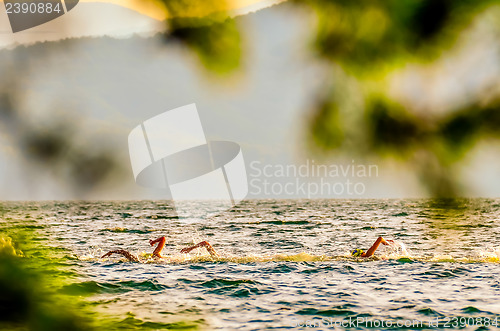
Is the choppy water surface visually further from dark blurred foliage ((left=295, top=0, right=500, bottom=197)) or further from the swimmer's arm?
dark blurred foliage ((left=295, top=0, right=500, bottom=197))

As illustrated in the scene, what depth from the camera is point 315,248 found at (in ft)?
82.3

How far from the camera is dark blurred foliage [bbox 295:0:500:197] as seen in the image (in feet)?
2.76

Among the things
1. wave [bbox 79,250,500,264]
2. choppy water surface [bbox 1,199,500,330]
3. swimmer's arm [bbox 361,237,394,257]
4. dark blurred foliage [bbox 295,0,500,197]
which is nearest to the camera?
dark blurred foliage [bbox 295,0,500,197]

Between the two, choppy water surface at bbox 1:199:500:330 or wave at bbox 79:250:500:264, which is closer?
choppy water surface at bbox 1:199:500:330

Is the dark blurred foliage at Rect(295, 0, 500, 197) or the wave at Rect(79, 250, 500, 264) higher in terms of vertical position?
the dark blurred foliage at Rect(295, 0, 500, 197)

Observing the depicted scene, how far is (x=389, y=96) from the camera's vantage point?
883 millimetres

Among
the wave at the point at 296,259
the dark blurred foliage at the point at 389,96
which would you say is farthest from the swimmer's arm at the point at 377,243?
the dark blurred foliage at the point at 389,96

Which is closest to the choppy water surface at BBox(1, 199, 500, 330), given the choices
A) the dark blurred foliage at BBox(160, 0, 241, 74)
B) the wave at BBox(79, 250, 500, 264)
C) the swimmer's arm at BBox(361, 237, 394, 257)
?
the wave at BBox(79, 250, 500, 264)

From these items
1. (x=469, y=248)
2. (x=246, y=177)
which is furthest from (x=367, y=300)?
(x=469, y=248)

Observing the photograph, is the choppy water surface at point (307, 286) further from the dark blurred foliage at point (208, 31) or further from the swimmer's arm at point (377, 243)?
the dark blurred foliage at point (208, 31)

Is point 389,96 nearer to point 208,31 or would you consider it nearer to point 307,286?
point 208,31

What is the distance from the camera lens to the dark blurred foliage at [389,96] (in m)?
0.84

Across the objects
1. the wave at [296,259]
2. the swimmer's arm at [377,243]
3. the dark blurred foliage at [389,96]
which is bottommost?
the wave at [296,259]

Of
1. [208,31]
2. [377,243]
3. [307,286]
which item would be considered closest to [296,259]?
[377,243]
